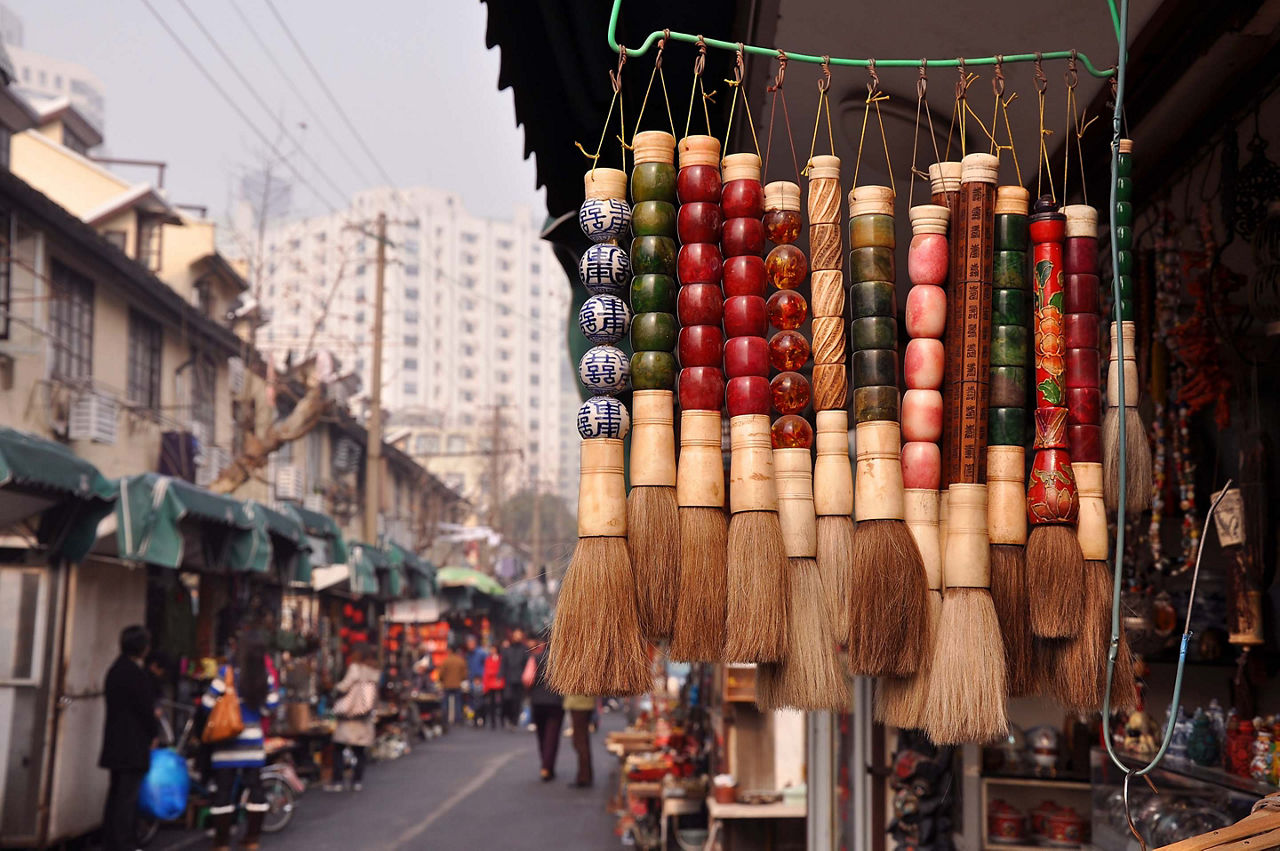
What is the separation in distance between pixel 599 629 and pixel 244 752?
10.3 m

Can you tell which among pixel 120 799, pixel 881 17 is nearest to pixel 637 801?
pixel 120 799

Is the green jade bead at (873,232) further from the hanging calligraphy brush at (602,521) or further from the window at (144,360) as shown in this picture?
the window at (144,360)

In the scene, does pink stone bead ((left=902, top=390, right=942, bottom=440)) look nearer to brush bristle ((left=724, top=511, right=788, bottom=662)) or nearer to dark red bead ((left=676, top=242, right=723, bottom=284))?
brush bristle ((left=724, top=511, right=788, bottom=662))

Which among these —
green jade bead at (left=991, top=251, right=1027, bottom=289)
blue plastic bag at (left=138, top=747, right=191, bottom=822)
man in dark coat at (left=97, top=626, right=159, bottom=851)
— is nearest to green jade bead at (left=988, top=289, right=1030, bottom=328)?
green jade bead at (left=991, top=251, right=1027, bottom=289)

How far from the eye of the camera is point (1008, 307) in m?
2.38

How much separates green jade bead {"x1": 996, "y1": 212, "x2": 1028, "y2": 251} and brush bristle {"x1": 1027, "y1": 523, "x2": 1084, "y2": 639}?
1.82 feet

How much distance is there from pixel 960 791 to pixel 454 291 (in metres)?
124

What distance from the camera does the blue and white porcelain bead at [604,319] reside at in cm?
242

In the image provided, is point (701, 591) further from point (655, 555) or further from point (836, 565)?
point (836, 565)

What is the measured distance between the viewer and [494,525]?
43.8 m

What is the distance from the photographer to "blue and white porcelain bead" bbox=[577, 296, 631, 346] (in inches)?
95.4

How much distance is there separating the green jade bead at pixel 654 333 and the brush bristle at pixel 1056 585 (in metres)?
0.79

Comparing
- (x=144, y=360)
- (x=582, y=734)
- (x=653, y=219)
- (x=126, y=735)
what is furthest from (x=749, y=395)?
(x=144, y=360)

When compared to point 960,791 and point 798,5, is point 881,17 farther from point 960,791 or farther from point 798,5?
point 960,791
